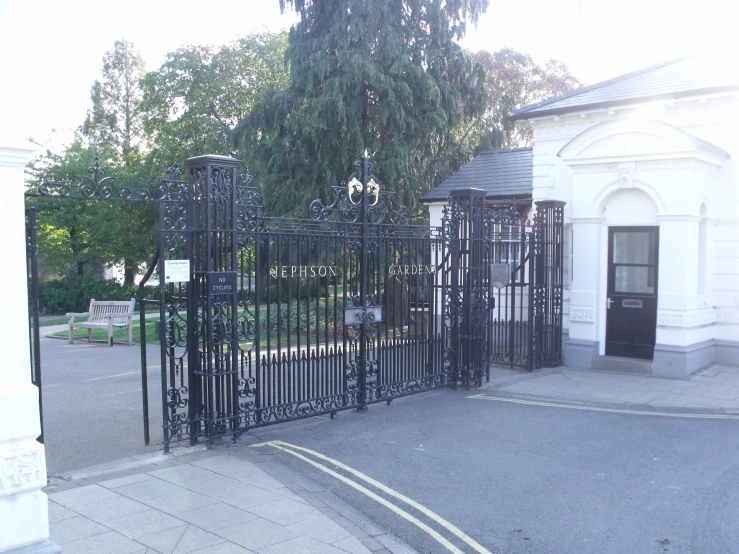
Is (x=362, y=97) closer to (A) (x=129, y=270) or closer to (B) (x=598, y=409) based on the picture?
(B) (x=598, y=409)

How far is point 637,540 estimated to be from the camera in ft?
16.9

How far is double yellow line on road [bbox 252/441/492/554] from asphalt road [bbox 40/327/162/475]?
1531mm

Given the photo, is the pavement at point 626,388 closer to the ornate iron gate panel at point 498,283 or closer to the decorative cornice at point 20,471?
the ornate iron gate panel at point 498,283

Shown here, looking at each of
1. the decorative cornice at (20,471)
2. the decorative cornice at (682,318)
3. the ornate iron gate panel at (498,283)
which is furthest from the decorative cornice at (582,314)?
the decorative cornice at (20,471)

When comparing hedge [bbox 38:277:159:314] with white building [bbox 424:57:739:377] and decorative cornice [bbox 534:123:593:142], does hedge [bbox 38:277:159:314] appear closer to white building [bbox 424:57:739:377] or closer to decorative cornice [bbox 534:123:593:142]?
decorative cornice [bbox 534:123:593:142]

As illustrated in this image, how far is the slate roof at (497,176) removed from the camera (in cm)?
1675

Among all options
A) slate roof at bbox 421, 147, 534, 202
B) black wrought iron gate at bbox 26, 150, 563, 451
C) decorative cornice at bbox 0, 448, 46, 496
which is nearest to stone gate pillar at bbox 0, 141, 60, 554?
decorative cornice at bbox 0, 448, 46, 496

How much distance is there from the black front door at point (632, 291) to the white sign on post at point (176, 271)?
837 cm

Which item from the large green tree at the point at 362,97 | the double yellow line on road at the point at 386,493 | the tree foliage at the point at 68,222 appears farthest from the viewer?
the tree foliage at the point at 68,222

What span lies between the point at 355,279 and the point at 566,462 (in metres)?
3.66

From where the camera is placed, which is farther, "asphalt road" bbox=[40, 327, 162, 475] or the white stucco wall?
the white stucco wall

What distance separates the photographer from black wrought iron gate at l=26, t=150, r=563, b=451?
723 cm

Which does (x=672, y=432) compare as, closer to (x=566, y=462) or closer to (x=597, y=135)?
(x=566, y=462)

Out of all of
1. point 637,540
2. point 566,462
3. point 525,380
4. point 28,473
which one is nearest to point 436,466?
point 566,462
